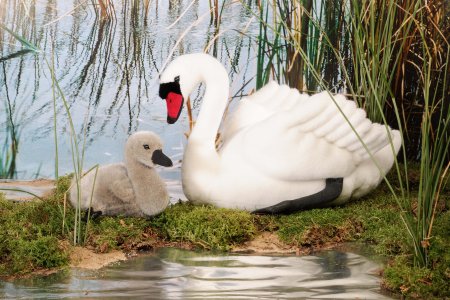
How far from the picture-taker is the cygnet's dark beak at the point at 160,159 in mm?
4105

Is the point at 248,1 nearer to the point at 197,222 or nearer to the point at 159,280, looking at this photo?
the point at 197,222

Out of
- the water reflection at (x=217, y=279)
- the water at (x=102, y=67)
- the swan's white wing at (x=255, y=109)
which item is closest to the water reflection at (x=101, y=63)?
the water at (x=102, y=67)

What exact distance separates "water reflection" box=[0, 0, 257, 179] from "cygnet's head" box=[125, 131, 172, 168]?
1.57 meters

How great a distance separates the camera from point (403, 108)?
5324mm

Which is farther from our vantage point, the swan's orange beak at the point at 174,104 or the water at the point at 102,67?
the water at the point at 102,67

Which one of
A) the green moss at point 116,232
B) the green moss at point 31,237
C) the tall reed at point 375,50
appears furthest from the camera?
the tall reed at point 375,50

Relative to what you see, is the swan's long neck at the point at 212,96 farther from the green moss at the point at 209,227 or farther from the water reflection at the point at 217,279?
the water reflection at the point at 217,279

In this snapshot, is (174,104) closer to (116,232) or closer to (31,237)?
(116,232)

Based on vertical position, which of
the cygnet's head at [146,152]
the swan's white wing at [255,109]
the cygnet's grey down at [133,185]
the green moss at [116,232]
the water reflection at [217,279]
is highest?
the swan's white wing at [255,109]

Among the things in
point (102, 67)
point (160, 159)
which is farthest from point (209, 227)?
point (102, 67)

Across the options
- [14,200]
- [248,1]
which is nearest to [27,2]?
[248,1]

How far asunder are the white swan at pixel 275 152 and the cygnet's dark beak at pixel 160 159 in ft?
1.12

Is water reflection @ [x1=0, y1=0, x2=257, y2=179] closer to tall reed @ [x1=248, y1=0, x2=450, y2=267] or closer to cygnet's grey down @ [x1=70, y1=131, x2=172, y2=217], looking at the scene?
tall reed @ [x1=248, y1=0, x2=450, y2=267]

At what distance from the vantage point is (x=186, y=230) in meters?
4.20
